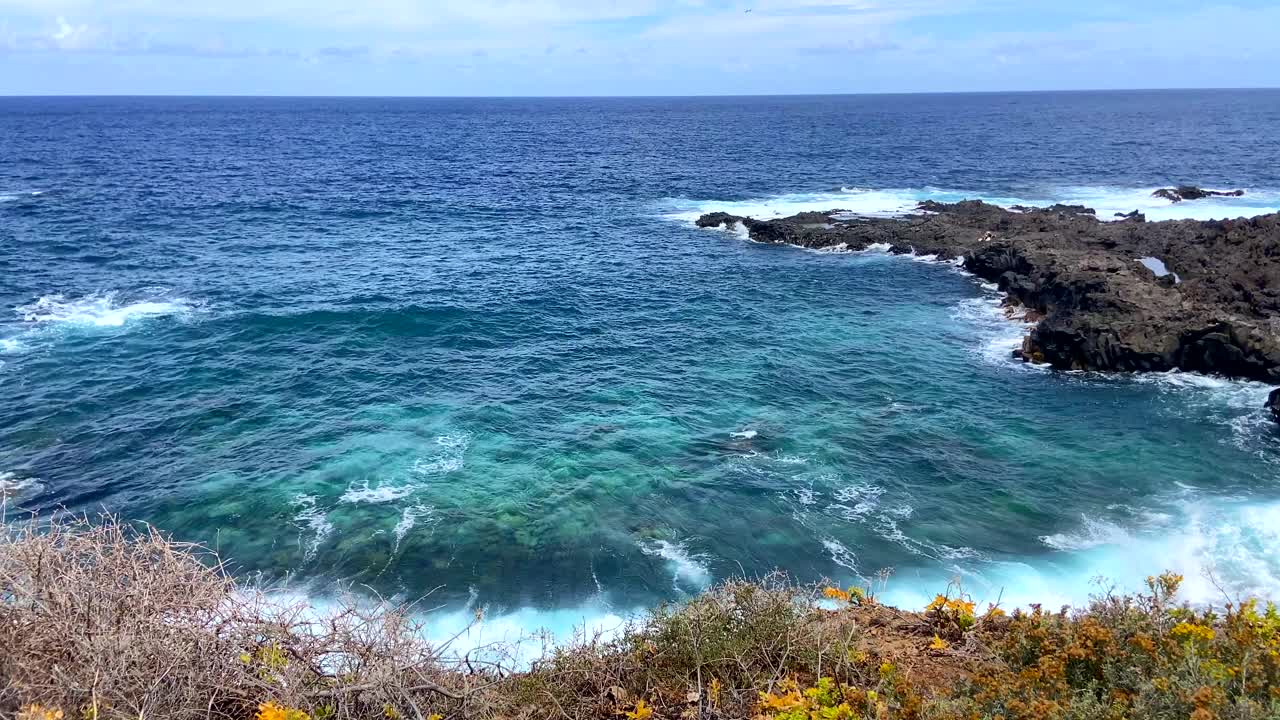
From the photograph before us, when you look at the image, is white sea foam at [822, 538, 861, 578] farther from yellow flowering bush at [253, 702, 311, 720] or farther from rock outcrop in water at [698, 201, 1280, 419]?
rock outcrop in water at [698, 201, 1280, 419]

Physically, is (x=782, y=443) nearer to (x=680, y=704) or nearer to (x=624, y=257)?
(x=680, y=704)

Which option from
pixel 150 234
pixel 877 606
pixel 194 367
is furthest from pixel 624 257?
pixel 877 606

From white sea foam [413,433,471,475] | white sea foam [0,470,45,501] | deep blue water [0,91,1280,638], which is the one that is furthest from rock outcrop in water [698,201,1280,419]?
white sea foam [0,470,45,501]

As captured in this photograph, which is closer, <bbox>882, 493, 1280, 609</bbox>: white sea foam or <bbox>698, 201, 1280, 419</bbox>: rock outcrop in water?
<bbox>882, 493, 1280, 609</bbox>: white sea foam

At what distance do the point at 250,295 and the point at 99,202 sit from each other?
38495 millimetres

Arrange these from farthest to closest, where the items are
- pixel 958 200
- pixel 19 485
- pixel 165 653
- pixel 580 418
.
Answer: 1. pixel 958 200
2. pixel 580 418
3. pixel 19 485
4. pixel 165 653

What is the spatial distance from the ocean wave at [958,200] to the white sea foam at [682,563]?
164 ft

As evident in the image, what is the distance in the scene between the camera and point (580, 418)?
31656 millimetres

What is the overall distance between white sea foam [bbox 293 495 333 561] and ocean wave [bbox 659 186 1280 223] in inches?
2011

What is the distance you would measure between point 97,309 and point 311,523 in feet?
89.6

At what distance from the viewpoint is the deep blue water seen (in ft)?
75.6

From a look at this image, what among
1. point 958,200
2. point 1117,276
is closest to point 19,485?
point 1117,276

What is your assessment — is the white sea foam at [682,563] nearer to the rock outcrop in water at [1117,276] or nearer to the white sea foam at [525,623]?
the white sea foam at [525,623]

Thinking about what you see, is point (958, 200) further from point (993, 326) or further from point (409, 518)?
point (409, 518)
